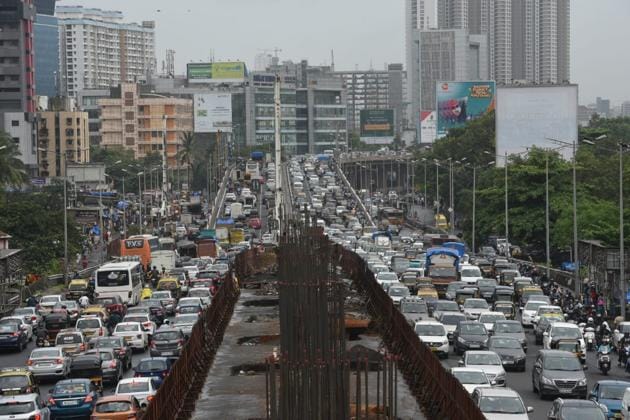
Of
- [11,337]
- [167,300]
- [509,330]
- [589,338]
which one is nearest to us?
[509,330]

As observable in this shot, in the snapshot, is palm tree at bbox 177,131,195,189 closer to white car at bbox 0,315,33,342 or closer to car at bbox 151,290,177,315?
car at bbox 151,290,177,315

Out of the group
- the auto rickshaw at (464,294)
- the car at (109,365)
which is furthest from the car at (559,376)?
the auto rickshaw at (464,294)

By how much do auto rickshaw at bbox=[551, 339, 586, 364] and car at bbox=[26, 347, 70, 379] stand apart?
459 inches

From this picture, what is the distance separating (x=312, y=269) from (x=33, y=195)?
97.6 meters

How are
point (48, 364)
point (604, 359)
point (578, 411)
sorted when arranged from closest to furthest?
point (578, 411) < point (48, 364) < point (604, 359)

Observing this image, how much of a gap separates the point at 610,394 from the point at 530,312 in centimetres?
1979

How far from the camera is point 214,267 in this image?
67.1 meters

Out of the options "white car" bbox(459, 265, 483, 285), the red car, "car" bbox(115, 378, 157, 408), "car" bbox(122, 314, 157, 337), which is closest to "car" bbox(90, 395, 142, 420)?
"car" bbox(115, 378, 157, 408)

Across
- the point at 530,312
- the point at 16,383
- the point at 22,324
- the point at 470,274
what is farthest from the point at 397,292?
the point at 16,383

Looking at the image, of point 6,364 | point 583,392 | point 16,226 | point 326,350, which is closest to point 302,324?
→ point 326,350

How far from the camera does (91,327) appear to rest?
4325 centimetres

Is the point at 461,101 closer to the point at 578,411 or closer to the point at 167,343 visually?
the point at 167,343

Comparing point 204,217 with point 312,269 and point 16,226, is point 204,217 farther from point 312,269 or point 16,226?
point 312,269

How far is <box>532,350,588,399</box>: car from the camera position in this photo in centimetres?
3094
